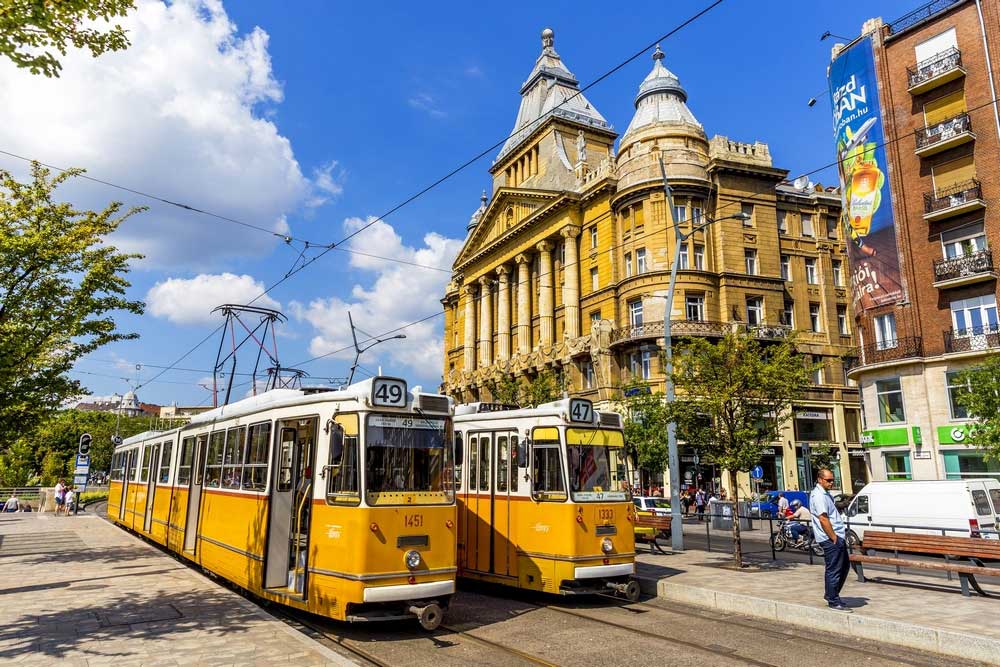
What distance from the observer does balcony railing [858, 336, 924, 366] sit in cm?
3177

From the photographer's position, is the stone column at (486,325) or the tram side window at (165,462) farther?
the stone column at (486,325)

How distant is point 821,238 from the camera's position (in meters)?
48.8

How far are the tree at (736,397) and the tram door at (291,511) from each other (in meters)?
9.05

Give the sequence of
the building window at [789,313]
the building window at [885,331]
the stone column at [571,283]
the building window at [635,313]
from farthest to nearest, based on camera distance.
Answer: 1. the stone column at [571,283]
2. the building window at [789,313]
3. the building window at [635,313]
4. the building window at [885,331]

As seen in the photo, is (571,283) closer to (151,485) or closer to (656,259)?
(656,259)

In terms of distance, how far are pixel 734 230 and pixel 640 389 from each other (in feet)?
49.0

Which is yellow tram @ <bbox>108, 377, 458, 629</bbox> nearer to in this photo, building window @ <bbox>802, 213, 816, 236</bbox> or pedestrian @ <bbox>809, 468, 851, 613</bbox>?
pedestrian @ <bbox>809, 468, 851, 613</bbox>

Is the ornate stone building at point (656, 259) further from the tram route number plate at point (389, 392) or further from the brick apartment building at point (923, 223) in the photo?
the tram route number plate at point (389, 392)

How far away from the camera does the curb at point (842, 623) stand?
7.90 meters

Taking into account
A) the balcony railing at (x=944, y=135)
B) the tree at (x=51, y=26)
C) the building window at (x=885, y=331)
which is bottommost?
the tree at (x=51, y=26)

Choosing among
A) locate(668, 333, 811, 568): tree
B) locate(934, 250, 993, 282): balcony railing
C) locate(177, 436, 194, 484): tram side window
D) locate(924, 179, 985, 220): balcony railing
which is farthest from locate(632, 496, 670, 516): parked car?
locate(924, 179, 985, 220): balcony railing

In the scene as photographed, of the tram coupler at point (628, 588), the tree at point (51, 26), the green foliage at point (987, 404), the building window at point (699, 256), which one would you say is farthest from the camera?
the building window at point (699, 256)

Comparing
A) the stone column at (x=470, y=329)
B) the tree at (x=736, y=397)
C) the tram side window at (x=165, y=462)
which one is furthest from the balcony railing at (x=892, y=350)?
the stone column at (x=470, y=329)

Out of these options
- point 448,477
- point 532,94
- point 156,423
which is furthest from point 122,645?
point 156,423
